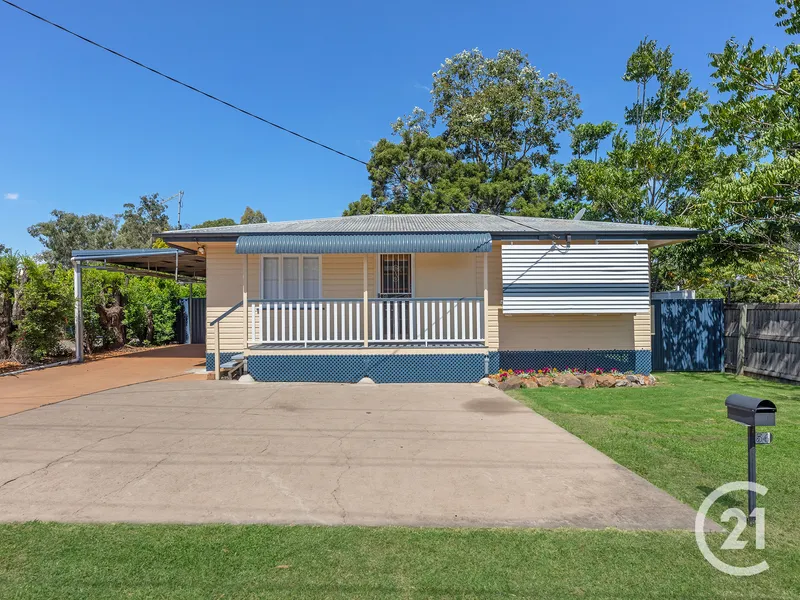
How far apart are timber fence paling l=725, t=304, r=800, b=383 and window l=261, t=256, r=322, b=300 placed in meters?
9.68

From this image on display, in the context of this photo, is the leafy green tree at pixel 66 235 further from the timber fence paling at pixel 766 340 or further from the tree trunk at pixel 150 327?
the timber fence paling at pixel 766 340

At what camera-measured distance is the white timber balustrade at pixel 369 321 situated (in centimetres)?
970

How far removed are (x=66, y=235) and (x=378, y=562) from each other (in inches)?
2206

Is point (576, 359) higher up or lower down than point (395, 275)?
lower down

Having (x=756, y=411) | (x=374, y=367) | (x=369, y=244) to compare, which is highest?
(x=369, y=244)

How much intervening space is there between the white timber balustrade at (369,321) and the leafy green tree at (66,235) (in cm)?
4274

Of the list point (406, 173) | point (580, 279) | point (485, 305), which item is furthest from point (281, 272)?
point (406, 173)

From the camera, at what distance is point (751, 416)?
324 centimetres

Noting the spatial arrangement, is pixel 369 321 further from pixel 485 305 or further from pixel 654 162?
pixel 654 162

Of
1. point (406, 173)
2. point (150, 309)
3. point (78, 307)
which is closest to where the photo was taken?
point (78, 307)

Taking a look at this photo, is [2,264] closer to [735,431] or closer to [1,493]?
[1,493]

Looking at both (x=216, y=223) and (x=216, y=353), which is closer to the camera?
(x=216, y=353)

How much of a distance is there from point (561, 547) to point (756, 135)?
1131 centimetres
